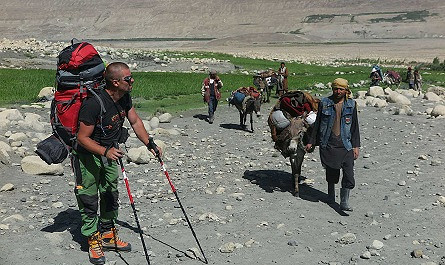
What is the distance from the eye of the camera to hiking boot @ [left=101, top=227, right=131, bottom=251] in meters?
7.05

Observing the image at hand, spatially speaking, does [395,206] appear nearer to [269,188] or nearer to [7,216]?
[269,188]

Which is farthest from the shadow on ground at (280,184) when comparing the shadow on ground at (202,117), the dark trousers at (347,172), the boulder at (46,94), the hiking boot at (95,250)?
the boulder at (46,94)

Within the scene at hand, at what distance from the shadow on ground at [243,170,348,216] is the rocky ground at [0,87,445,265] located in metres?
0.04

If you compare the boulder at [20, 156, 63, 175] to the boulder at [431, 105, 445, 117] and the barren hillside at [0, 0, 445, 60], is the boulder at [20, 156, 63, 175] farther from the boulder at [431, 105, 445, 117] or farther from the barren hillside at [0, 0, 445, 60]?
the barren hillside at [0, 0, 445, 60]

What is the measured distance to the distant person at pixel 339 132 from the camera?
8766 millimetres

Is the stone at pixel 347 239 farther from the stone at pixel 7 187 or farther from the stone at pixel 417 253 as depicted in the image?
the stone at pixel 7 187

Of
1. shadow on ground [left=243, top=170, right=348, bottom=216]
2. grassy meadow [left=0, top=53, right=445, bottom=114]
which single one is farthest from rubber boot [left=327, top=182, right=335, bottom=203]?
grassy meadow [left=0, top=53, right=445, bottom=114]

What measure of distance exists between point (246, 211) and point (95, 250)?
10.1 feet

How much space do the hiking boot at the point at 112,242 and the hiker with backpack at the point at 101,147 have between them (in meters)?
0.11

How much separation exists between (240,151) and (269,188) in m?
3.75

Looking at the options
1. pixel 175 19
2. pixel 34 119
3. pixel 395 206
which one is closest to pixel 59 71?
pixel 395 206

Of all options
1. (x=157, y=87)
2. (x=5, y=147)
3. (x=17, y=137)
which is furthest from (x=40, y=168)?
(x=157, y=87)

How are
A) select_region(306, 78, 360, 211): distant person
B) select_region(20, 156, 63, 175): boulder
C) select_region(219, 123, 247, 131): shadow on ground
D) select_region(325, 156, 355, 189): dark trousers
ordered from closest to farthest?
select_region(306, 78, 360, 211): distant person → select_region(325, 156, 355, 189): dark trousers → select_region(20, 156, 63, 175): boulder → select_region(219, 123, 247, 131): shadow on ground

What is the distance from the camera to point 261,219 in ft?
28.3
